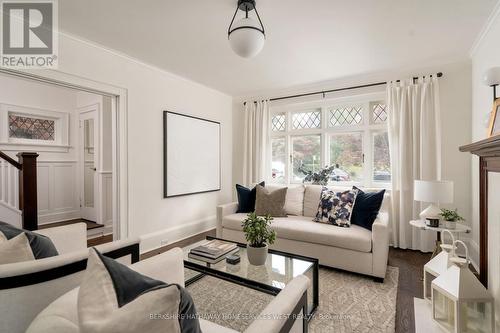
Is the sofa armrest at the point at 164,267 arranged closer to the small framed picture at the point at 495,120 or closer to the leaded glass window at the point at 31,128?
the small framed picture at the point at 495,120

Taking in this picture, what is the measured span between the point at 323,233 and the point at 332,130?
196 cm

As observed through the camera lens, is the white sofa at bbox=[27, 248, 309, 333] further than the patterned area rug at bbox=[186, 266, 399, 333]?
No

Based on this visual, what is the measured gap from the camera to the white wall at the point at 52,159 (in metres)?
4.07

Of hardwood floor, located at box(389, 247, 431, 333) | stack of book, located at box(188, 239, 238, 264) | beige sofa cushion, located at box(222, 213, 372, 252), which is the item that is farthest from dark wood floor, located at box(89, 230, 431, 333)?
stack of book, located at box(188, 239, 238, 264)

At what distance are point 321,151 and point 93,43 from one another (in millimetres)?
3375

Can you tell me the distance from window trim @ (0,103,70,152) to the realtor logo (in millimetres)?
2468

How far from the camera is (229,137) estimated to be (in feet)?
15.7

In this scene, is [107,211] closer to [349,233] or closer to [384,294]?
[349,233]

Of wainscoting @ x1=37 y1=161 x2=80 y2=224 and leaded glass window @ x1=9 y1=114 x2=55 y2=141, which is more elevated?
leaded glass window @ x1=9 y1=114 x2=55 y2=141

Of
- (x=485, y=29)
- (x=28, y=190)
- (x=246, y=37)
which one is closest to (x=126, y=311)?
(x=246, y=37)

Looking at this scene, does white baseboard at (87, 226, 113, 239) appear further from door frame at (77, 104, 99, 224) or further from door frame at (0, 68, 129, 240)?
door frame at (0, 68, 129, 240)

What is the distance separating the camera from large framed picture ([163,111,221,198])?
353cm

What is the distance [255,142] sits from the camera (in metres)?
4.54

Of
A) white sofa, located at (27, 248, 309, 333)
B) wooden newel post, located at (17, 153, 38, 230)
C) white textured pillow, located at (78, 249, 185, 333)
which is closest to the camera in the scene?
white textured pillow, located at (78, 249, 185, 333)
